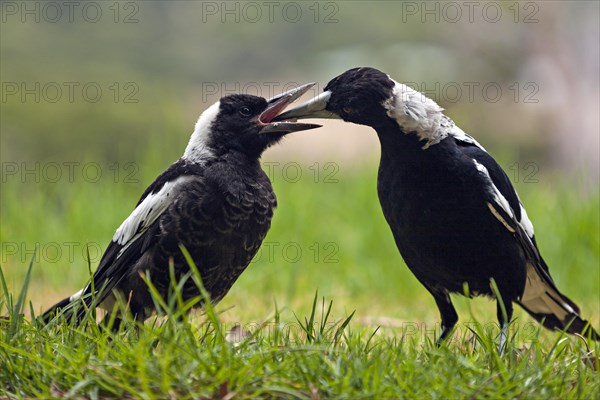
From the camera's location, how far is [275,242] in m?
6.61

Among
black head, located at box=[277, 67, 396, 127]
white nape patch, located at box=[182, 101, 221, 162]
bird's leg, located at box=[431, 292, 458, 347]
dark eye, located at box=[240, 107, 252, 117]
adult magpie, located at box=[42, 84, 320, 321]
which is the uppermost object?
black head, located at box=[277, 67, 396, 127]

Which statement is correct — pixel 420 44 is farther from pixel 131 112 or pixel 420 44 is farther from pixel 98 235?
pixel 98 235

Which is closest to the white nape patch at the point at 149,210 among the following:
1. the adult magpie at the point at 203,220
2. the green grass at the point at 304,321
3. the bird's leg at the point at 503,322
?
the adult magpie at the point at 203,220

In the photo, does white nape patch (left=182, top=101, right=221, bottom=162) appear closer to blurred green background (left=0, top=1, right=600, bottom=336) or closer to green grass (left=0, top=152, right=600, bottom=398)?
green grass (left=0, top=152, right=600, bottom=398)

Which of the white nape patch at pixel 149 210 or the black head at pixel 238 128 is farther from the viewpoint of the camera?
the black head at pixel 238 128

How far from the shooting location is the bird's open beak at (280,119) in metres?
4.10

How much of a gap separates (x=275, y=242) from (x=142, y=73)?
7979 millimetres

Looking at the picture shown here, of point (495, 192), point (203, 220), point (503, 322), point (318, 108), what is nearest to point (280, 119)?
point (318, 108)

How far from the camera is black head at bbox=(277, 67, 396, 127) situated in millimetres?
3770

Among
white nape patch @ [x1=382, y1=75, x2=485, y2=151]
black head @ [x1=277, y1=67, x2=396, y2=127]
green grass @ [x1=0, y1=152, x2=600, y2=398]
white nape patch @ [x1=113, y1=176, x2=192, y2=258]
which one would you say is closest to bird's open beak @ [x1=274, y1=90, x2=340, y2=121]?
black head @ [x1=277, y1=67, x2=396, y2=127]

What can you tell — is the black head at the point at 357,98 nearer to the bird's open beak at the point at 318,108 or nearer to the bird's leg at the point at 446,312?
the bird's open beak at the point at 318,108

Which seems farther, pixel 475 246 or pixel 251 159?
pixel 251 159

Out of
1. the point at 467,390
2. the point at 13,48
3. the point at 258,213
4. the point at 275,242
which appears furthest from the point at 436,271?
the point at 13,48

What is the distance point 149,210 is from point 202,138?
1.44 ft
